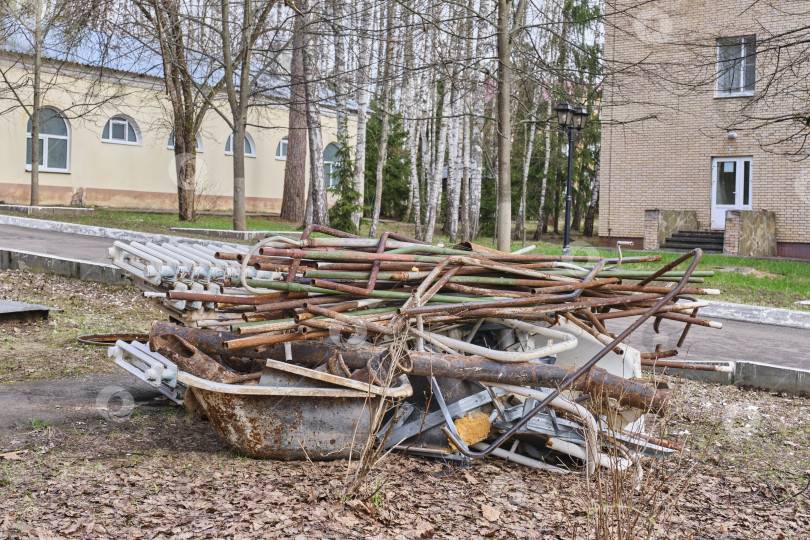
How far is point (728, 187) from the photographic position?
22.7 meters

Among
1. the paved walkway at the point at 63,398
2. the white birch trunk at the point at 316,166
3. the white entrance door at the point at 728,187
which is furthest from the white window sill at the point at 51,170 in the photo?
the paved walkway at the point at 63,398

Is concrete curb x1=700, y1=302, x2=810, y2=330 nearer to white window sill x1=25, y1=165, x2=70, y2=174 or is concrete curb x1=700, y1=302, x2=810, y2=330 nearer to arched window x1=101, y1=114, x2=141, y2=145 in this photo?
white window sill x1=25, y1=165, x2=70, y2=174

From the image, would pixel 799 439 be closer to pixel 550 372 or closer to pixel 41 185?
pixel 550 372

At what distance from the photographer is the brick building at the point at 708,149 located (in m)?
21.1

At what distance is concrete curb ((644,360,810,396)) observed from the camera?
23.3 feet

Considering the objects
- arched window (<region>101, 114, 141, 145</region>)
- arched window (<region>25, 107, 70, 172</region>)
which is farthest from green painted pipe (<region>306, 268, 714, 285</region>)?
arched window (<region>101, 114, 141, 145</region>)

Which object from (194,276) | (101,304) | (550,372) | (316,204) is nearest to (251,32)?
(316,204)

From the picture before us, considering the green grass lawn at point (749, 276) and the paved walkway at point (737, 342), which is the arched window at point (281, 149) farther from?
the paved walkway at point (737, 342)

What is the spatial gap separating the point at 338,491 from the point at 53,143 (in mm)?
26357

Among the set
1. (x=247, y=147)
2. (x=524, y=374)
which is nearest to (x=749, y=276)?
(x=524, y=374)

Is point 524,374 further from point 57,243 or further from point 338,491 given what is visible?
point 57,243

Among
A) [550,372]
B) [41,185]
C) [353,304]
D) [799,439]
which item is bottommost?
[799,439]

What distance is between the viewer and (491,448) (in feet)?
14.3

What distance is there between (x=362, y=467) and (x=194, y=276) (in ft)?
6.18
